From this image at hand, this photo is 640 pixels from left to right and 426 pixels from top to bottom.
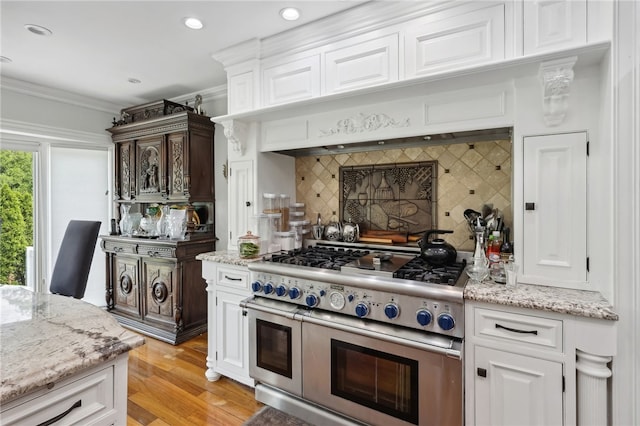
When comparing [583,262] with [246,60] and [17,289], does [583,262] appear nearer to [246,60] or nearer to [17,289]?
[246,60]

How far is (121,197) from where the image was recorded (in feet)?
13.0

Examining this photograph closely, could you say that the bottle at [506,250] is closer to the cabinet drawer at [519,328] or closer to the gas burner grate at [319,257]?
the cabinet drawer at [519,328]

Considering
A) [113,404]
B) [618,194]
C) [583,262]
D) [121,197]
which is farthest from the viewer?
[121,197]

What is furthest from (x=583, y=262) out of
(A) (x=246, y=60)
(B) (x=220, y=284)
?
(A) (x=246, y=60)

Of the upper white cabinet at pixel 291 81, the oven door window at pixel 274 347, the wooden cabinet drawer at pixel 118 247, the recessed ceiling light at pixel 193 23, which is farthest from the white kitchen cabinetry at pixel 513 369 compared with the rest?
the wooden cabinet drawer at pixel 118 247

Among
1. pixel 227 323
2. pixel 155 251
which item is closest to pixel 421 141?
pixel 227 323

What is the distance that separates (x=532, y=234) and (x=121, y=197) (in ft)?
14.3

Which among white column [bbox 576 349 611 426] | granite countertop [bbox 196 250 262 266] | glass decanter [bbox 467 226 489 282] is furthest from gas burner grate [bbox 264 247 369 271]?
white column [bbox 576 349 611 426]

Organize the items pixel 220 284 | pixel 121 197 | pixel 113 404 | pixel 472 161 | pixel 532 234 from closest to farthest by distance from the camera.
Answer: pixel 113 404 < pixel 532 234 < pixel 472 161 < pixel 220 284 < pixel 121 197

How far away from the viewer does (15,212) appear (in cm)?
352

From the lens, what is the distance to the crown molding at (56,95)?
3.24m

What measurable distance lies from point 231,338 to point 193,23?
2354 mm

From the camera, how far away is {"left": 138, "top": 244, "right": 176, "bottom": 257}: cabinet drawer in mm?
3168

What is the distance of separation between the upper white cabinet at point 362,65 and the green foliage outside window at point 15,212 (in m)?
3.71
